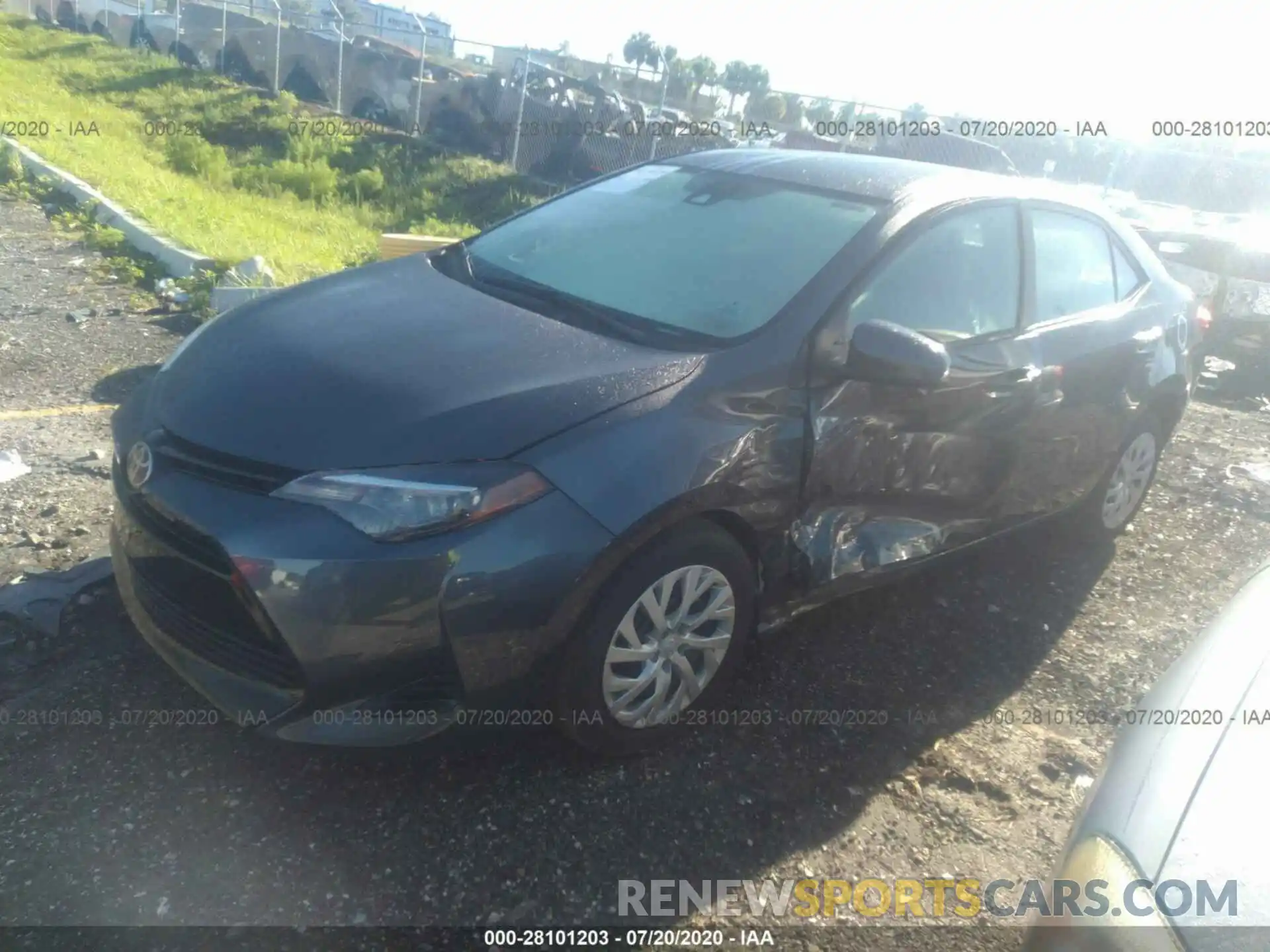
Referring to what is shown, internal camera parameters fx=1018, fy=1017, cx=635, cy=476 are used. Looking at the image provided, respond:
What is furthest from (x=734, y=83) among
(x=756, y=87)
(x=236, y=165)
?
(x=236, y=165)

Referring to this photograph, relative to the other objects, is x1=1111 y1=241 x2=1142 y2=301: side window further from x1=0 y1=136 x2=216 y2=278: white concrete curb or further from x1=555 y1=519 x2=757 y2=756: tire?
x1=0 y1=136 x2=216 y2=278: white concrete curb

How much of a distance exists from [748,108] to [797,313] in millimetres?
15039

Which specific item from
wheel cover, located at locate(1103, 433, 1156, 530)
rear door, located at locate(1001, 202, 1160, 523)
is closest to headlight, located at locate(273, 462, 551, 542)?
rear door, located at locate(1001, 202, 1160, 523)

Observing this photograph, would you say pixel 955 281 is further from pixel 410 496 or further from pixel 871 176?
pixel 410 496

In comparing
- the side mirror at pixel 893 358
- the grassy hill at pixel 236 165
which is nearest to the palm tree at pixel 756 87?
the grassy hill at pixel 236 165

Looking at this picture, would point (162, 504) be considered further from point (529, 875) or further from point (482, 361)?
point (529, 875)

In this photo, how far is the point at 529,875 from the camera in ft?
8.18

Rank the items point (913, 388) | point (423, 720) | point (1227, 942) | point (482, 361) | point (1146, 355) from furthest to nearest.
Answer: point (1146, 355), point (913, 388), point (482, 361), point (423, 720), point (1227, 942)

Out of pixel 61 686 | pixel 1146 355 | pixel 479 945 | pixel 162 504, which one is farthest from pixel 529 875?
pixel 1146 355

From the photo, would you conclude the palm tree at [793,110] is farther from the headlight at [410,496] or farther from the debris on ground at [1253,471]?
the headlight at [410,496]

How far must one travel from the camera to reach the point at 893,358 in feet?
9.70

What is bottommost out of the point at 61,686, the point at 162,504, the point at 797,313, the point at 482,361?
the point at 61,686

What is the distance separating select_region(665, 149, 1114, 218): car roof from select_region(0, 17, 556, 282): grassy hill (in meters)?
4.02

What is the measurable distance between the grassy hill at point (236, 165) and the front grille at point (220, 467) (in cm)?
457
